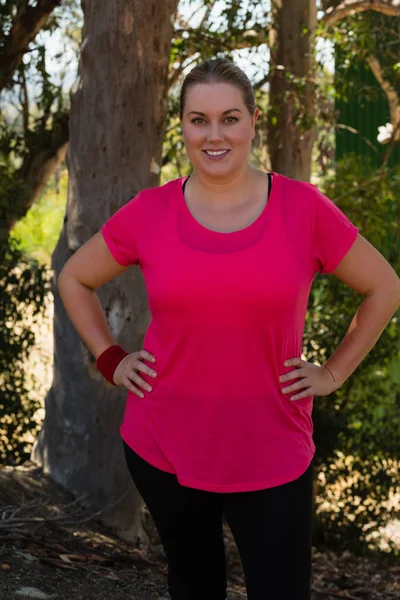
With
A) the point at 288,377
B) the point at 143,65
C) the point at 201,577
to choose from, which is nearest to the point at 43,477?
the point at 143,65

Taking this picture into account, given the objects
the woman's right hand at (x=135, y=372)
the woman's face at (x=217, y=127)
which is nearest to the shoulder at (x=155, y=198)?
the woman's face at (x=217, y=127)

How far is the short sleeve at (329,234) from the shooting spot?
273 centimetres

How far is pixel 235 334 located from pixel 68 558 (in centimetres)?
269

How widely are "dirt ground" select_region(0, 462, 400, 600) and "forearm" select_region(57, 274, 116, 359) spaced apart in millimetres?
1495

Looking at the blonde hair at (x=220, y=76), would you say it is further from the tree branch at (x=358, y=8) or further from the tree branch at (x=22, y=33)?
the tree branch at (x=358, y=8)

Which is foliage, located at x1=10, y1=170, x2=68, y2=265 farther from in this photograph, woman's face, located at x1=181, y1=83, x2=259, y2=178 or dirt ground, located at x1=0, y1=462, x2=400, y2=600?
woman's face, located at x1=181, y1=83, x2=259, y2=178

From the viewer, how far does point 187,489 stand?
2.77 metres

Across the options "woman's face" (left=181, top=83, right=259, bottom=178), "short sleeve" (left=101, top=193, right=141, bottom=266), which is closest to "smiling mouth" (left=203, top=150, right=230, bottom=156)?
"woman's face" (left=181, top=83, right=259, bottom=178)

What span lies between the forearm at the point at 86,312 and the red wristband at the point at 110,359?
0.03m

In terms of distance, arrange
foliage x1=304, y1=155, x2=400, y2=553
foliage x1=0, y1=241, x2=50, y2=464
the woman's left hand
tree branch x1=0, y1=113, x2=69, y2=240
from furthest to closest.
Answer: tree branch x1=0, y1=113, x2=69, y2=240, foliage x1=304, y1=155, x2=400, y2=553, foliage x1=0, y1=241, x2=50, y2=464, the woman's left hand

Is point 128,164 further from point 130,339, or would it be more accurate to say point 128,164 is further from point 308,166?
point 308,166

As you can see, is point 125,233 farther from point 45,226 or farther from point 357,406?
point 45,226

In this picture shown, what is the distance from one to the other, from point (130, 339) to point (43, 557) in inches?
57.2

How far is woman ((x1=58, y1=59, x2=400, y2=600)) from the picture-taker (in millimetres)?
2645
